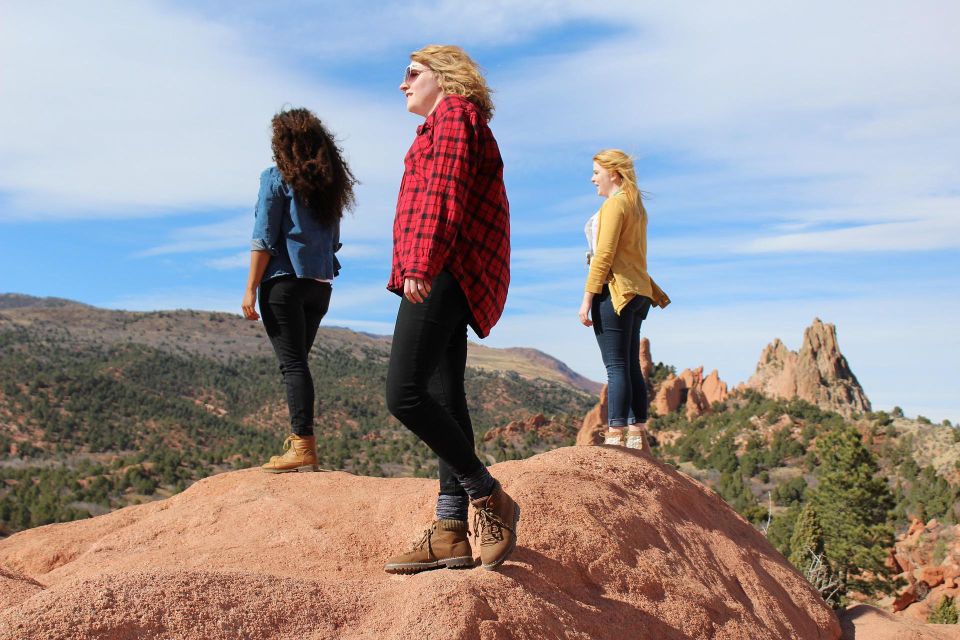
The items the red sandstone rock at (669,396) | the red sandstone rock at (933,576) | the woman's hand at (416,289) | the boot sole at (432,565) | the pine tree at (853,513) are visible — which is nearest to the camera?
the woman's hand at (416,289)

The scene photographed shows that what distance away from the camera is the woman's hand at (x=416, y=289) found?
3.28m

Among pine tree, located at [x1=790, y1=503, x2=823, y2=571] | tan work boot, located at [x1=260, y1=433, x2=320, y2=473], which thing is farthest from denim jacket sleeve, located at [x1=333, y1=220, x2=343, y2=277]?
pine tree, located at [x1=790, y1=503, x2=823, y2=571]

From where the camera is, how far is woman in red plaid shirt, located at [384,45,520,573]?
132 inches

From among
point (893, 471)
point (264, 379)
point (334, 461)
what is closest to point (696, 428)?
point (893, 471)

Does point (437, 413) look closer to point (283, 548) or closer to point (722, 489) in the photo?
point (283, 548)

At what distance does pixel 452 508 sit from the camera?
375 centimetres

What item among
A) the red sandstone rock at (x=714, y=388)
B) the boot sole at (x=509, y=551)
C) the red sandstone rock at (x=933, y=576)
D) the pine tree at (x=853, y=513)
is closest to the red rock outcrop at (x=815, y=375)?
the red sandstone rock at (x=714, y=388)

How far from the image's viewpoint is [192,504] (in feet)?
18.1

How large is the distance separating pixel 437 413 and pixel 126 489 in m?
37.7

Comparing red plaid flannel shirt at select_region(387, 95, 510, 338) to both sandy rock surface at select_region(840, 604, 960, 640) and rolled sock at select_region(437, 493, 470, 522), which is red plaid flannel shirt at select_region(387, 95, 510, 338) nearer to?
rolled sock at select_region(437, 493, 470, 522)

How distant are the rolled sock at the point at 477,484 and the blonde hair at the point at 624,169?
2.56 meters

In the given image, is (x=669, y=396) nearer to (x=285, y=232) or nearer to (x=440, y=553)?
(x=285, y=232)

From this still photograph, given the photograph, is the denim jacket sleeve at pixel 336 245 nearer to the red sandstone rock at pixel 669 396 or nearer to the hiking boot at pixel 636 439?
the hiking boot at pixel 636 439

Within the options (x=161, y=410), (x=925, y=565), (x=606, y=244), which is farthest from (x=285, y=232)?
(x=161, y=410)
